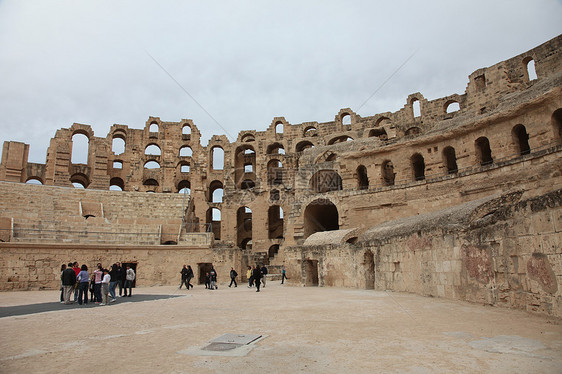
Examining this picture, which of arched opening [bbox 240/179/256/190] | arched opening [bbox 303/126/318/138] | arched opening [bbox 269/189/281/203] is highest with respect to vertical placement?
arched opening [bbox 303/126/318/138]

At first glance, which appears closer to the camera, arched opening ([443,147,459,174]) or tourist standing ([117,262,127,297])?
tourist standing ([117,262,127,297])

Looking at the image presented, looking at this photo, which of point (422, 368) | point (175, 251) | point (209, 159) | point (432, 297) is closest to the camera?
point (422, 368)

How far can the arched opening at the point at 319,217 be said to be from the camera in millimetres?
24484

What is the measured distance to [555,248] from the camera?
6.02 m

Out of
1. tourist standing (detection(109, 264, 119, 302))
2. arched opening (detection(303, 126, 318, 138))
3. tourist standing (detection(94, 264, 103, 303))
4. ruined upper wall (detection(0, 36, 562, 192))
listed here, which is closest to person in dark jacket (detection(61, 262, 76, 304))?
tourist standing (detection(94, 264, 103, 303))

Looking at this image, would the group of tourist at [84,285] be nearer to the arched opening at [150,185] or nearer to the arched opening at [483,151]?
the arched opening at [483,151]

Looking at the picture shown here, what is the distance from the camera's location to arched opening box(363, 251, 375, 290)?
1374 cm

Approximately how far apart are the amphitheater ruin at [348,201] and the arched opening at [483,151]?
0.08 metres

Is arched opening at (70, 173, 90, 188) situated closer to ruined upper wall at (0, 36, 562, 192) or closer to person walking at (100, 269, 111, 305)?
ruined upper wall at (0, 36, 562, 192)

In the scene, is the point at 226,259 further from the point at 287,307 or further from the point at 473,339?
the point at 473,339

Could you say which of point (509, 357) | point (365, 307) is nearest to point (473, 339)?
point (509, 357)

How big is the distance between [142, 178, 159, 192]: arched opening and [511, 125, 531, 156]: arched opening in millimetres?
29969

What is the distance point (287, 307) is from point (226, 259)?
10.9 metres

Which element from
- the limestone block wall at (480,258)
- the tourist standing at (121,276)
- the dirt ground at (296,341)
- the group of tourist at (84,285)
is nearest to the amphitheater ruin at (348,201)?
the limestone block wall at (480,258)
